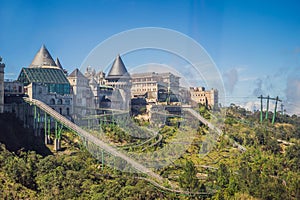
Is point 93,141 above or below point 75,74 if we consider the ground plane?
below

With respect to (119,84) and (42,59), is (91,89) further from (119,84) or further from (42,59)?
(42,59)

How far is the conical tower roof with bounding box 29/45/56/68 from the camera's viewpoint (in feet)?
70.9

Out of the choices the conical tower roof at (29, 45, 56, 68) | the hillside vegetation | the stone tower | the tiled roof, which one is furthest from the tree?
the conical tower roof at (29, 45, 56, 68)

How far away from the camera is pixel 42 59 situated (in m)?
21.8

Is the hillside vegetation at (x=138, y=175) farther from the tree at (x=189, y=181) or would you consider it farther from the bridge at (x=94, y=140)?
the bridge at (x=94, y=140)

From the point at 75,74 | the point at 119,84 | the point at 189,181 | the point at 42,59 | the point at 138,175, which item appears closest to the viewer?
the point at 189,181

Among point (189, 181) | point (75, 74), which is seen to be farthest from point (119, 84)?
point (189, 181)

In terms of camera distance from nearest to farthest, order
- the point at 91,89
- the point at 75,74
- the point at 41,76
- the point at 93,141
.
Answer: the point at 93,141, the point at 41,76, the point at 75,74, the point at 91,89

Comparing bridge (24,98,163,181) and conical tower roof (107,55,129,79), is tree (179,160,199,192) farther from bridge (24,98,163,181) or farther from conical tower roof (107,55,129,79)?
conical tower roof (107,55,129,79)

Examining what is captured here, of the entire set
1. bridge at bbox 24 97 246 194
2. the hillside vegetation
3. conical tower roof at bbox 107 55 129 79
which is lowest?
the hillside vegetation

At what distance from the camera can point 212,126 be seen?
20516mm

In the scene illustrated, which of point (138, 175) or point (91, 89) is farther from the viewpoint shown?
point (91, 89)

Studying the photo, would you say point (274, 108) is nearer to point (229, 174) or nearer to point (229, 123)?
point (229, 123)

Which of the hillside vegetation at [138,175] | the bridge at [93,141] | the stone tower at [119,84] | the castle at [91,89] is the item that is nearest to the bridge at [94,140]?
the bridge at [93,141]
